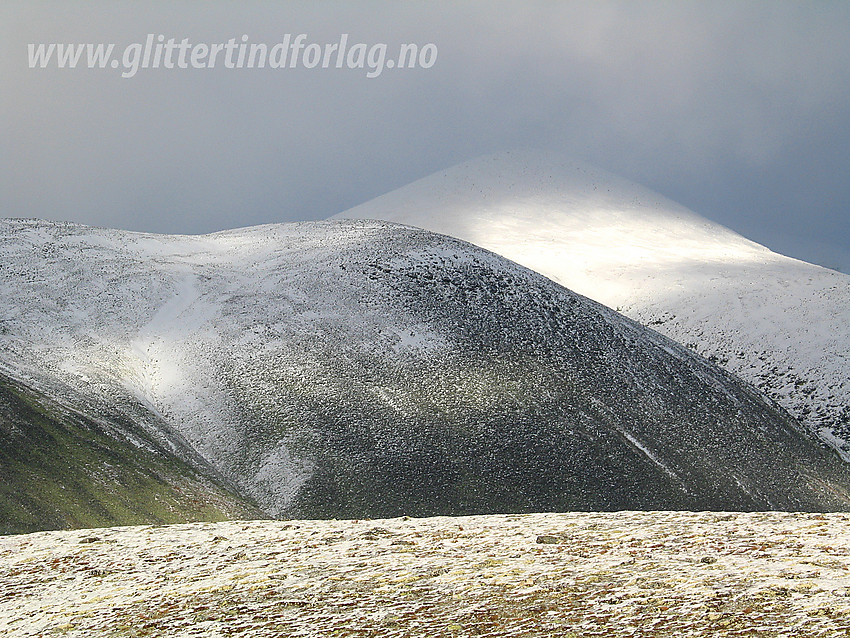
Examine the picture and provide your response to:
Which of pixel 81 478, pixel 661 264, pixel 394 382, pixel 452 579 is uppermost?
pixel 661 264

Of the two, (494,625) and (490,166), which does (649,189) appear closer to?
(490,166)

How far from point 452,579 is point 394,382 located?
34.6 meters

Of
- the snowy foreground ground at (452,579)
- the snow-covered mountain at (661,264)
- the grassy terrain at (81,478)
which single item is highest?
the snow-covered mountain at (661,264)

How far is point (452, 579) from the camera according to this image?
Answer: 14.0m

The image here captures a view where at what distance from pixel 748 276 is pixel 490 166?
9498 centimetres

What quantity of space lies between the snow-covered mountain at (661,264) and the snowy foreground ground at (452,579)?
4815cm

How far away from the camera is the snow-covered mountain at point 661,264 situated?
66.9 metres

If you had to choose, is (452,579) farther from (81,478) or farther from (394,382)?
(394,382)

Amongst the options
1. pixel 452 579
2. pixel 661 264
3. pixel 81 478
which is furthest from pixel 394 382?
pixel 661 264

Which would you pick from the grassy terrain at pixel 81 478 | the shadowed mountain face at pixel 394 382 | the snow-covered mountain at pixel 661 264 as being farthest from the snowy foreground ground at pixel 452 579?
the snow-covered mountain at pixel 661 264

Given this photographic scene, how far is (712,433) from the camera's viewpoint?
167ft

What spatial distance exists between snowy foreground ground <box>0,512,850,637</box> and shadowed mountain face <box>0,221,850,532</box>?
61.9ft

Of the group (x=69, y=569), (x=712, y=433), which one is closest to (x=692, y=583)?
(x=69, y=569)

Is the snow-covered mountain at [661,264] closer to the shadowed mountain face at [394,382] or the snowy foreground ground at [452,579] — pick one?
the shadowed mountain face at [394,382]
